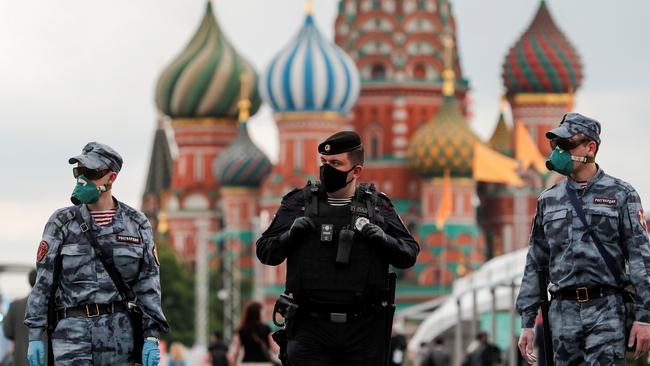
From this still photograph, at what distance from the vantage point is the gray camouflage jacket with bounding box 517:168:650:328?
10344mm

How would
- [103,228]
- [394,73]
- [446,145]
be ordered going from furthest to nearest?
[394,73], [446,145], [103,228]

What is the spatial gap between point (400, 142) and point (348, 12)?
500 centimetres

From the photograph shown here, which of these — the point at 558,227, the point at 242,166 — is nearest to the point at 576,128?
the point at 558,227

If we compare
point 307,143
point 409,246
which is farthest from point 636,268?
point 307,143

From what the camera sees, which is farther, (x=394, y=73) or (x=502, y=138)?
(x=502, y=138)

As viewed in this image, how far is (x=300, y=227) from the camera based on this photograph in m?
9.92

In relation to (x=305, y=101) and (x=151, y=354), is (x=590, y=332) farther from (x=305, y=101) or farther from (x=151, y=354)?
(x=305, y=101)

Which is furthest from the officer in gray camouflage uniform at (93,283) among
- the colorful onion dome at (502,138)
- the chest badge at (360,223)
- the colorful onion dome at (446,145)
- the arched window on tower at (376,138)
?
the colorful onion dome at (502,138)

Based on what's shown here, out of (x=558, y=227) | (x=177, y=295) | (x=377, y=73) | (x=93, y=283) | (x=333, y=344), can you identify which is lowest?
(x=333, y=344)

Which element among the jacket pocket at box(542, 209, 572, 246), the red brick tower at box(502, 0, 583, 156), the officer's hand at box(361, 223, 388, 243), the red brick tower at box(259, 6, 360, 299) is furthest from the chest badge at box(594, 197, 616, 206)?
the red brick tower at box(502, 0, 583, 156)

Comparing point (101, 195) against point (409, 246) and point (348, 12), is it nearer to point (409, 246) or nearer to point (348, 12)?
point (409, 246)

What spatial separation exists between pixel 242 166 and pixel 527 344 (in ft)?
255

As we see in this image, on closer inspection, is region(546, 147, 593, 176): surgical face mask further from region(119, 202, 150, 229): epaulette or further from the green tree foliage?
the green tree foliage

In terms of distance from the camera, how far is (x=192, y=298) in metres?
85.3
